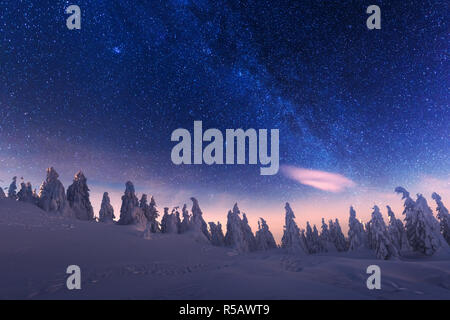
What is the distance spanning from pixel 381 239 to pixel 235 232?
30.0m

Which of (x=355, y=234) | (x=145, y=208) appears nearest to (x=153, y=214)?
(x=145, y=208)

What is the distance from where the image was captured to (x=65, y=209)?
32.2 meters

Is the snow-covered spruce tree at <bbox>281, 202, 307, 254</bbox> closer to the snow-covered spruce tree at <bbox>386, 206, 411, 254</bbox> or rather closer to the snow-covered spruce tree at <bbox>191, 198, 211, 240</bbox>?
the snow-covered spruce tree at <bbox>386, 206, 411, 254</bbox>

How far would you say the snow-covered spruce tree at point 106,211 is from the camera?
3803 cm

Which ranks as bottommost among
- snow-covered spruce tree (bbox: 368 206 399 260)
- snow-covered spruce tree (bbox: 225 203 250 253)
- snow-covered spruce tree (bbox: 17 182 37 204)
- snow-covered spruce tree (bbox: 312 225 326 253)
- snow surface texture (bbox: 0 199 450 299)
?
snow-covered spruce tree (bbox: 312 225 326 253)

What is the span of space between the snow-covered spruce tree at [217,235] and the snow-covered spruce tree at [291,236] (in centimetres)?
2010

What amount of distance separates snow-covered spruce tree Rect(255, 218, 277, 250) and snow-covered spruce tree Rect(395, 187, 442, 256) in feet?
117

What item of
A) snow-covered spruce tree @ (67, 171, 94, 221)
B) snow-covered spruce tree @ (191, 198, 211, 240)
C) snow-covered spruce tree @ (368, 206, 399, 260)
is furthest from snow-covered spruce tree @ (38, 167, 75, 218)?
snow-covered spruce tree @ (368, 206, 399, 260)

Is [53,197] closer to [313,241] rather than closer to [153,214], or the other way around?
[153,214]

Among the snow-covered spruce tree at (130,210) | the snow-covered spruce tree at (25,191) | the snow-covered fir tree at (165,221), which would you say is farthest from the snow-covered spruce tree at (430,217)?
the snow-covered spruce tree at (25,191)

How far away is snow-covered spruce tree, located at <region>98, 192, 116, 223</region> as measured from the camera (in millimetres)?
38031
